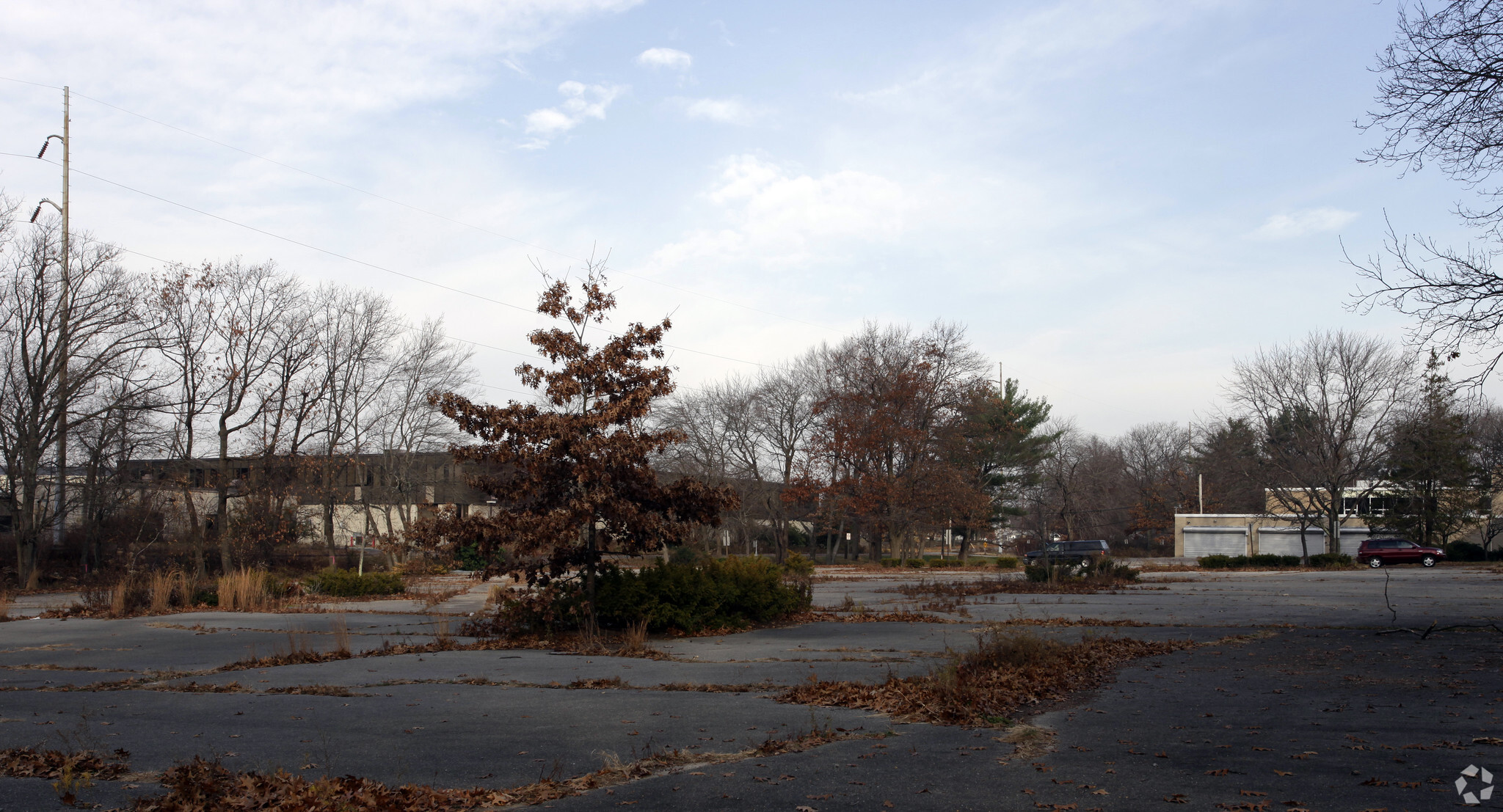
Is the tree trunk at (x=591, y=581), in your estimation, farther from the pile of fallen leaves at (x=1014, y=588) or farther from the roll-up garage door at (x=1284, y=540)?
the roll-up garage door at (x=1284, y=540)

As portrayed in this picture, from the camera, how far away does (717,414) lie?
199 feet

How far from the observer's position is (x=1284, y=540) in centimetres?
6788

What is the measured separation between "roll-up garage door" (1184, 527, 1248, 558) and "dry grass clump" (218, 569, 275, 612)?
2448 inches

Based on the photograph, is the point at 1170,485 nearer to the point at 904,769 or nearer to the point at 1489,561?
the point at 1489,561

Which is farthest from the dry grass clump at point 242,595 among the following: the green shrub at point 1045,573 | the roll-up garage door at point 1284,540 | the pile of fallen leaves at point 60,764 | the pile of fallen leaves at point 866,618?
the roll-up garage door at point 1284,540

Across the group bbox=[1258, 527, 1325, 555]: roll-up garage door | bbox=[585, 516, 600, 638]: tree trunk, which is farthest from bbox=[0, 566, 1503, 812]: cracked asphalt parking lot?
bbox=[1258, 527, 1325, 555]: roll-up garage door

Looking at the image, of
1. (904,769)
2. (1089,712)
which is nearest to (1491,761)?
(1089,712)

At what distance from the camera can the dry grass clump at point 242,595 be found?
2319 centimetres

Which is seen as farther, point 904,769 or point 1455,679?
point 1455,679

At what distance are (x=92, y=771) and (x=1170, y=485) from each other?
87334mm

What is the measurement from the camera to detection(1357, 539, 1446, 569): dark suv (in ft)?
146

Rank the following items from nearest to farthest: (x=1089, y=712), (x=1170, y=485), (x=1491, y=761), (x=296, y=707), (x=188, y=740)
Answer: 1. (x=1491, y=761)
2. (x=188, y=740)
3. (x=1089, y=712)
4. (x=296, y=707)
5. (x=1170, y=485)

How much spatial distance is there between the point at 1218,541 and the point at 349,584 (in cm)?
6081

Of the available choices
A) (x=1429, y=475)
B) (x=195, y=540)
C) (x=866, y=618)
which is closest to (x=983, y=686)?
(x=866, y=618)
